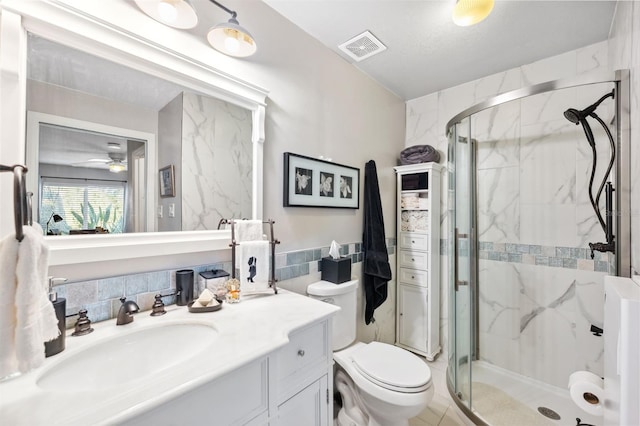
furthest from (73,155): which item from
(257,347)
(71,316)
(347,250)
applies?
(347,250)

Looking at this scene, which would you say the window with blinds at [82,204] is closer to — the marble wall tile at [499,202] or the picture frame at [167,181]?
the picture frame at [167,181]

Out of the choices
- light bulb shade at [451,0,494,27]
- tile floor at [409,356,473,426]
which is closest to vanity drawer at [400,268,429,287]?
tile floor at [409,356,473,426]

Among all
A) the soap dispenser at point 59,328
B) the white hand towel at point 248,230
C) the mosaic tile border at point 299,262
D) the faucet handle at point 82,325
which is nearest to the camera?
the soap dispenser at point 59,328

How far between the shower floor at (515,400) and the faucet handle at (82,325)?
216cm

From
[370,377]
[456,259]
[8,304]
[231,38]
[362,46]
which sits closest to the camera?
[8,304]

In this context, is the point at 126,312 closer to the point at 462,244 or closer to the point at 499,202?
the point at 462,244

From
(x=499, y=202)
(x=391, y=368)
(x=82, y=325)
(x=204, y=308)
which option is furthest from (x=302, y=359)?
(x=499, y=202)

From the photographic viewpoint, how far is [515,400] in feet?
5.92

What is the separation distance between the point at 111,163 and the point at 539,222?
2606mm

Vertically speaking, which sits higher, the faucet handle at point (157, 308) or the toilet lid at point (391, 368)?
the faucet handle at point (157, 308)

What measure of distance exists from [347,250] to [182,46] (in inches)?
62.0

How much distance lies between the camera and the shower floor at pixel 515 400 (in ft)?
5.37

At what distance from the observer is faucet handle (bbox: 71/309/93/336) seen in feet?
2.84

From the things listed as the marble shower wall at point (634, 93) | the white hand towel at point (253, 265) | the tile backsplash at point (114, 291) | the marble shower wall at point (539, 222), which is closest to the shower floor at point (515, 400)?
the marble shower wall at point (539, 222)
